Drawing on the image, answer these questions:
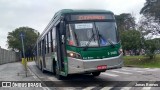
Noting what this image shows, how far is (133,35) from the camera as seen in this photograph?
44.6 metres

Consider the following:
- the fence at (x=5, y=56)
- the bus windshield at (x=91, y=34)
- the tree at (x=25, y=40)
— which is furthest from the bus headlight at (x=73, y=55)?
the tree at (x=25, y=40)

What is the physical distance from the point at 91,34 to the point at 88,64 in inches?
53.1

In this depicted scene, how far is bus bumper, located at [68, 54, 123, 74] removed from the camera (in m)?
14.2

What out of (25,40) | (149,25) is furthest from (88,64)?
(25,40)

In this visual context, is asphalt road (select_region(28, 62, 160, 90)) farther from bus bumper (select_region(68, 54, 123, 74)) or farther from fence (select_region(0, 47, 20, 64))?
fence (select_region(0, 47, 20, 64))

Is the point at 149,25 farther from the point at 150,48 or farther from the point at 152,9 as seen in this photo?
the point at 150,48

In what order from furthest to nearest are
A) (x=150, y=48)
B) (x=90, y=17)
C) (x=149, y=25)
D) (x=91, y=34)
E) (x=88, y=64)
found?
(x=149, y=25) → (x=150, y=48) → (x=90, y=17) → (x=91, y=34) → (x=88, y=64)

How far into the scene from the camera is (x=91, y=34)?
47.9 feet

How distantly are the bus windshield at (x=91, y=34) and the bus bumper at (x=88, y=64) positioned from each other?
2.26 feet

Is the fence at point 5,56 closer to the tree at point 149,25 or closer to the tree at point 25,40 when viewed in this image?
the tree at point 25,40

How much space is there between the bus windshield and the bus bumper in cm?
69

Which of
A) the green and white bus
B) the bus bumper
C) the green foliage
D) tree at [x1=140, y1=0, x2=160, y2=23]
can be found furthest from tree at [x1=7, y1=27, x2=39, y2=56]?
the bus bumper

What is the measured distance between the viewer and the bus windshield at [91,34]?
47.5 feet

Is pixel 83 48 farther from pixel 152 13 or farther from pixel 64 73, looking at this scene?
pixel 152 13
